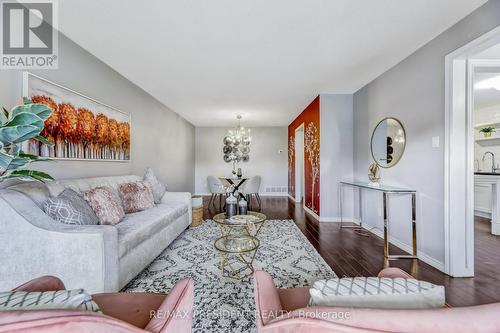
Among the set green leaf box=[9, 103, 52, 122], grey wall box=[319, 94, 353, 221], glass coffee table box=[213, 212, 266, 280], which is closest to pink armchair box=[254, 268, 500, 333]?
glass coffee table box=[213, 212, 266, 280]

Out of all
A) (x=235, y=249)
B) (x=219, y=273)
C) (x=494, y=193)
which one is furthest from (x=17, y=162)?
(x=494, y=193)

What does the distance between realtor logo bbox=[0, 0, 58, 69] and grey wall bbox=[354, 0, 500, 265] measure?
3.73 m

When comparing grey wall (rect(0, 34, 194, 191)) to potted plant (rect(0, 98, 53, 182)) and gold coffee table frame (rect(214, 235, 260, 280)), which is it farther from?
gold coffee table frame (rect(214, 235, 260, 280))

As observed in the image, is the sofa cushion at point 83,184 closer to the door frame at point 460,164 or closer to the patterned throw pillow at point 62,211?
the patterned throw pillow at point 62,211

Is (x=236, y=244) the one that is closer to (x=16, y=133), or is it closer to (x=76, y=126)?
(x=16, y=133)

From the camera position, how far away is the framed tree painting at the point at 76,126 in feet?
6.53

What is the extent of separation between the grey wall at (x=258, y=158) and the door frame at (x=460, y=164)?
18.3 feet

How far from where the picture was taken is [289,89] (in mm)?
3803

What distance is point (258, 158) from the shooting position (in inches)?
300

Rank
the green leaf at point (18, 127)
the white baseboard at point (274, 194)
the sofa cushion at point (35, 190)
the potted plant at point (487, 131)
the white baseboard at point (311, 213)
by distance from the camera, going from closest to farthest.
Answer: the green leaf at point (18, 127) → the sofa cushion at point (35, 190) → the white baseboard at point (311, 213) → the potted plant at point (487, 131) → the white baseboard at point (274, 194)

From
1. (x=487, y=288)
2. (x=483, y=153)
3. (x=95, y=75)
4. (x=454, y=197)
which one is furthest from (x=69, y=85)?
(x=483, y=153)

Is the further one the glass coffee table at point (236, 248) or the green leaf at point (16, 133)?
the glass coffee table at point (236, 248)

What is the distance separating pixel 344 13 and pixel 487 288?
2804 mm

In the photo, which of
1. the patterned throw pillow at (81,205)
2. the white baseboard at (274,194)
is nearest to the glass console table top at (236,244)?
the patterned throw pillow at (81,205)
